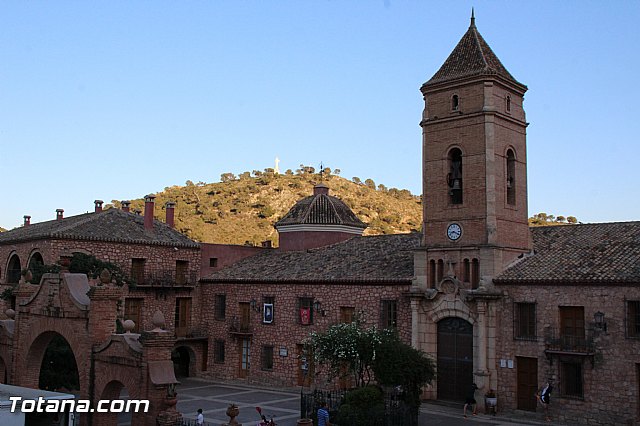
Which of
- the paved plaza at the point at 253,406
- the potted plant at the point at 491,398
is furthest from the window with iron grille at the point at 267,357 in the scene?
the potted plant at the point at 491,398

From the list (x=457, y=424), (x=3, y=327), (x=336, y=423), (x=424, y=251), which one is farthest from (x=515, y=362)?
(x=3, y=327)

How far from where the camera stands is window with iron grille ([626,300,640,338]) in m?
23.0

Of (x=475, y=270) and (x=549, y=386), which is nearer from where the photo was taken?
(x=549, y=386)

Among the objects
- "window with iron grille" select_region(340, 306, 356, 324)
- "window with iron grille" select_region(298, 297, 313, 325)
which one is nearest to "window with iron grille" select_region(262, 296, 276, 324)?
"window with iron grille" select_region(298, 297, 313, 325)

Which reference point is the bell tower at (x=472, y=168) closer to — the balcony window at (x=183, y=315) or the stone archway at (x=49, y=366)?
the stone archway at (x=49, y=366)

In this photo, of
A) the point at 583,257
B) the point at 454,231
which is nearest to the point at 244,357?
the point at 454,231

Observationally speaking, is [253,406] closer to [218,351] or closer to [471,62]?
[218,351]

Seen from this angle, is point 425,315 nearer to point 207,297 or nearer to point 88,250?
point 207,297

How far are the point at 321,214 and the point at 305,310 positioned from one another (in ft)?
25.0

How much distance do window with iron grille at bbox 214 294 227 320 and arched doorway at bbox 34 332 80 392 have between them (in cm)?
1247

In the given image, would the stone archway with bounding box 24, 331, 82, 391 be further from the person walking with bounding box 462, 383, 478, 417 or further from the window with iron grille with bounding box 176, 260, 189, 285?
the person walking with bounding box 462, 383, 478, 417

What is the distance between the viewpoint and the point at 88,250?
34.1 meters

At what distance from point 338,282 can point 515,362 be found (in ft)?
30.3

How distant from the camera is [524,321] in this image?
25781 mm
